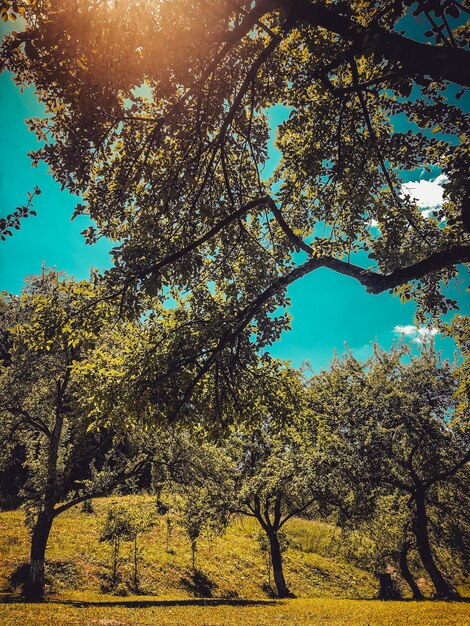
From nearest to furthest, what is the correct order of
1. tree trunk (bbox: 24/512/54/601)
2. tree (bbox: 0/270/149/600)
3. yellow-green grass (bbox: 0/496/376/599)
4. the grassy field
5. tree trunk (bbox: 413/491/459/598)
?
the grassy field → tree trunk (bbox: 24/512/54/601) → tree (bbox: 0/270/149/600) → yellow-green grass (bbox: 0/496/376/599) → tree trunk (bbox: 413/491/459/598)

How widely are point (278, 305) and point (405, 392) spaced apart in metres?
18.1

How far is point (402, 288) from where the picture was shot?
7859 millimetres

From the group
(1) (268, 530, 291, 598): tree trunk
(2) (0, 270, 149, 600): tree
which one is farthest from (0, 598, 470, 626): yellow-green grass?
(1) (268, 530, 291, 598): tree trunk

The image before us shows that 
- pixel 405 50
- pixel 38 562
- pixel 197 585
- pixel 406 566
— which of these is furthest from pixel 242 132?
pixel 406 566

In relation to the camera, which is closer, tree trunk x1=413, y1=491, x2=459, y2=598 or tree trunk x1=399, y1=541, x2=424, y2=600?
tree trunk x1=413, y1=491, x2=459, y2=598

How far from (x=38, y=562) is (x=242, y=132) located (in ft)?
64.6

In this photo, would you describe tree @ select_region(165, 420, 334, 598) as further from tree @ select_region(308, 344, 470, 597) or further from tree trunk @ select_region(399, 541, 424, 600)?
tree trunk @ select_region(399, 541, 424, 600)

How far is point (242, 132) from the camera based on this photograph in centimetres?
759

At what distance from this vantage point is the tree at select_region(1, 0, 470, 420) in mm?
5078

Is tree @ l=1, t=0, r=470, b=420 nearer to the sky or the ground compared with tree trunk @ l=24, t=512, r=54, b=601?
nearer to the sky

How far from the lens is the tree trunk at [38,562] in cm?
1455

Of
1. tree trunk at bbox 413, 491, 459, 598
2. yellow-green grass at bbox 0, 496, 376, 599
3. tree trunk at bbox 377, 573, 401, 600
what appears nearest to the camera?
yellow-green grass at bbox 0, 496, 376, 599

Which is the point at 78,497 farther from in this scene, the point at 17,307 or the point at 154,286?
the point at 154,286

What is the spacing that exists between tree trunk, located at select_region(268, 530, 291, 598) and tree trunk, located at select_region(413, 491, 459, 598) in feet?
29.3
